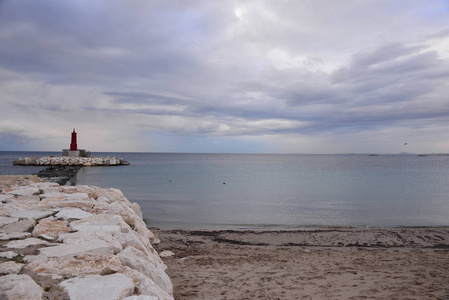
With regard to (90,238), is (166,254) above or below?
below

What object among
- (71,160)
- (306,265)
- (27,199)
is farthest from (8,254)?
(71,160)

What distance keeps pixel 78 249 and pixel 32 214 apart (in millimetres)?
2195

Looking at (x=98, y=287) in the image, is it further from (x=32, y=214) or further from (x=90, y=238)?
(x=32, y=214)

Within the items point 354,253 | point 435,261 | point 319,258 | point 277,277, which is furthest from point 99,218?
point 435,261

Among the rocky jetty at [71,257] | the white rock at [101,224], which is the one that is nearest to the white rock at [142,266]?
the rocky jetty at [71,257]

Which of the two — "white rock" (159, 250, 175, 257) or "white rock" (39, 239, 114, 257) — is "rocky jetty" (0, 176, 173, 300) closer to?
"white rock" (39, 239, 114, 257)

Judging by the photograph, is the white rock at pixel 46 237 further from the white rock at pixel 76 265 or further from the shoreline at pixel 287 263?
the white rock at pixel 76 265

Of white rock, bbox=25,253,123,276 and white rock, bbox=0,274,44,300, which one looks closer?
white rock, bbox=0,274,44,300

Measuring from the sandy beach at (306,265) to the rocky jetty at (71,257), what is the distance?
3.80 feet

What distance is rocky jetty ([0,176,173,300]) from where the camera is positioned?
2840 millimetres

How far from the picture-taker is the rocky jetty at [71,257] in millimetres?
2840

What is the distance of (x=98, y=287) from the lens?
2.91m

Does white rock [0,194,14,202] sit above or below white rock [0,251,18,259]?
above

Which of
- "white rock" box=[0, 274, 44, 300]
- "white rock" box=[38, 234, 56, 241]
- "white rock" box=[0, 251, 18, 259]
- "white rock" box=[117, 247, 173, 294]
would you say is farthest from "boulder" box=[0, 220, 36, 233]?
"white rock" box=[0, 274, 44, 300]
